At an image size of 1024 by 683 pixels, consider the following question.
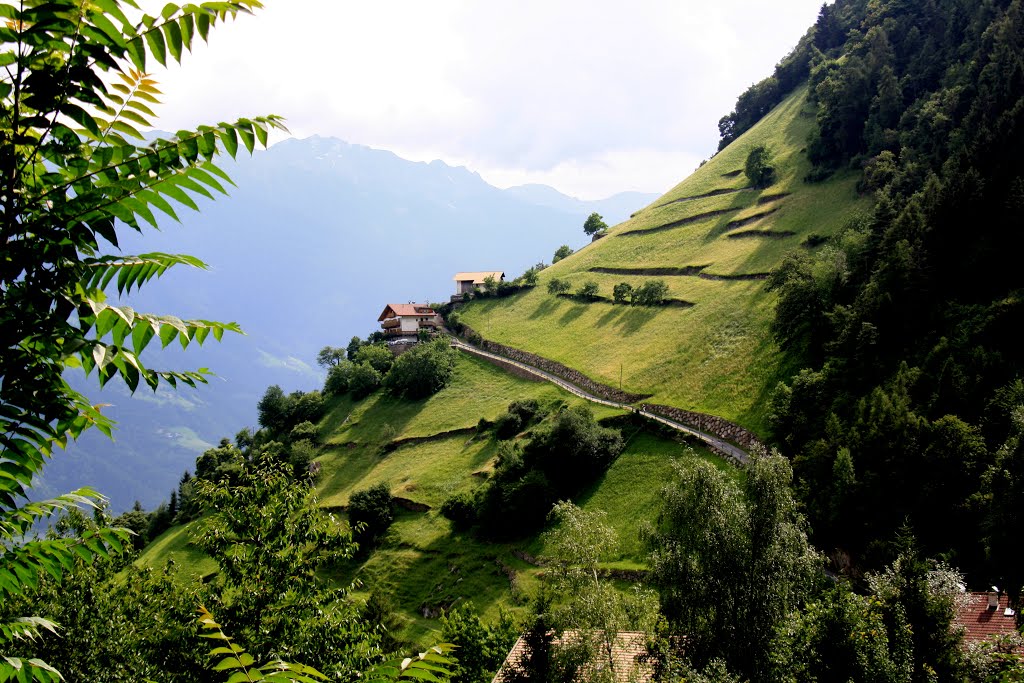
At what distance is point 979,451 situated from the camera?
111ft

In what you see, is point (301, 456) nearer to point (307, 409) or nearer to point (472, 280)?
point (307, 409)

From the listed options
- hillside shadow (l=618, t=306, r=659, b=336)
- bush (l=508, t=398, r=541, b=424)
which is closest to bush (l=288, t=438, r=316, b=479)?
bush (l=508, t=398, r=541, b=424)

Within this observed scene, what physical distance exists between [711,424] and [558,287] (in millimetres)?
51405

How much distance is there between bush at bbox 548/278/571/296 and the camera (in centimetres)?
10444

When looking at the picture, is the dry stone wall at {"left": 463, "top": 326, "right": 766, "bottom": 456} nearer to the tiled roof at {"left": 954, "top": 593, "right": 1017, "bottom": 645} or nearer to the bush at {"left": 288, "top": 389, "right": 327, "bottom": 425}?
the tiled roof at {"left": 954, "top": 593, "right": 1017, "bottom": 645}

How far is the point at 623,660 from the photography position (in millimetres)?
30531

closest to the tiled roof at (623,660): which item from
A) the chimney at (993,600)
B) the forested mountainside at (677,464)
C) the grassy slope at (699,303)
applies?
the forested mountainside at (677,464)

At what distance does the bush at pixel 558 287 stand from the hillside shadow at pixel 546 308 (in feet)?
5.53

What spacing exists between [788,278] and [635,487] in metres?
29.4

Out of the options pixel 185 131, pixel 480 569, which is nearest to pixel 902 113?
pixel 480 569

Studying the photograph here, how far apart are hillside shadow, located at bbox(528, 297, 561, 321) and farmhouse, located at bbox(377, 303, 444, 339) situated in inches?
774

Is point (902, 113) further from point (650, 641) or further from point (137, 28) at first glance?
point (137, 28)

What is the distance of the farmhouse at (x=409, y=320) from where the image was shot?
111m

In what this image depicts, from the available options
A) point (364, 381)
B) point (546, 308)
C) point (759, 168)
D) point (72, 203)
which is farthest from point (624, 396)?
point (72, 203)
